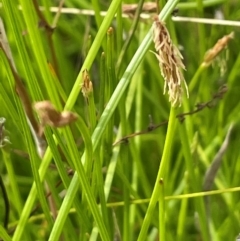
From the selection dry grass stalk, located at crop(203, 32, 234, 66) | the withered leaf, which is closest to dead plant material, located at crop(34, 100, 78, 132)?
the withered leaf

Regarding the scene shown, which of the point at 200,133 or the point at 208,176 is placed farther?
the point at 200,133

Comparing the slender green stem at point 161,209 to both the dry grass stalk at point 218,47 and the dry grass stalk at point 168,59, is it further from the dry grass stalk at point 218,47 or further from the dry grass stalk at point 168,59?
the dry grass stalk at point 218,47

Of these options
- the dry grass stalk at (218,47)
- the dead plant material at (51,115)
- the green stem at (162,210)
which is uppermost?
the dead plant material at (51,115)

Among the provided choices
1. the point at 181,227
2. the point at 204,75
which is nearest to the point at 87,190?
the point at 181,227

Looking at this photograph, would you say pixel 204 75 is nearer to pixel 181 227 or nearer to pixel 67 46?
pixel 181 227

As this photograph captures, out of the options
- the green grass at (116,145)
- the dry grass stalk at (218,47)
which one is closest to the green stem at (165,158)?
the green grass at (116,145)

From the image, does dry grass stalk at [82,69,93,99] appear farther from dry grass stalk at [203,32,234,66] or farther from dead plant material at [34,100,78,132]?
dry grass stalk at [203,32,234,66]
